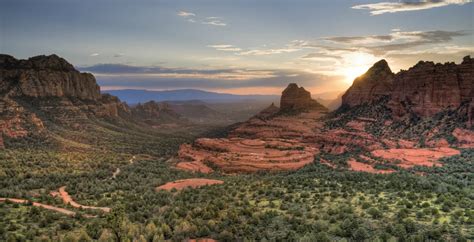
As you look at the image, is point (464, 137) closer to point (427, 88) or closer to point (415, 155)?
point (415, 155)

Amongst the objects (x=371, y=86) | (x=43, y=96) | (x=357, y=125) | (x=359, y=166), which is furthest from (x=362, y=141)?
(x=43, y=96)

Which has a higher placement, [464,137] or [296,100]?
[296,100]

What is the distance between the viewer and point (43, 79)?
122m

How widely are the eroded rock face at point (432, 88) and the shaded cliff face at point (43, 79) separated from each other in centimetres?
10736

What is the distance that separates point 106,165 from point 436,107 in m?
69.6

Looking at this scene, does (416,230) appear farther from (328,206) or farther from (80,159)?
(80,159)

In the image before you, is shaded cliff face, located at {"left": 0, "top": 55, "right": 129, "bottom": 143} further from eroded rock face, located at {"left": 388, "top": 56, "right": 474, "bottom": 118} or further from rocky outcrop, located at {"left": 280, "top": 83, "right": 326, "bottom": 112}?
eroded rock face, located at {"left": 388, "top": 56, "right": 474, "bottom": 118}

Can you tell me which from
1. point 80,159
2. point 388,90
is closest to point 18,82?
point 80,159

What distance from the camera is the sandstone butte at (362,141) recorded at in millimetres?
63263

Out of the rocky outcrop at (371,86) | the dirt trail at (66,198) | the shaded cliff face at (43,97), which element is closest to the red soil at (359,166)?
the dirt trail at (66,198)

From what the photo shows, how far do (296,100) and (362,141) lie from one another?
66.7m

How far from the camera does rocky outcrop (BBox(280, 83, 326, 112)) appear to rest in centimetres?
13738

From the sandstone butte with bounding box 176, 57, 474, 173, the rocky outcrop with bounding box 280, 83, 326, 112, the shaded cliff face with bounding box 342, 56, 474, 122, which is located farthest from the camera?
the rocky outcrop with bounding box 280, 83, 326, 112

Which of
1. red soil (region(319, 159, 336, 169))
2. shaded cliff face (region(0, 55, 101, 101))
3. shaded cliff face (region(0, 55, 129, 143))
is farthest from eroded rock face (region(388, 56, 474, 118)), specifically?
shaded cliff face (region(0, 55, 101, 101))
